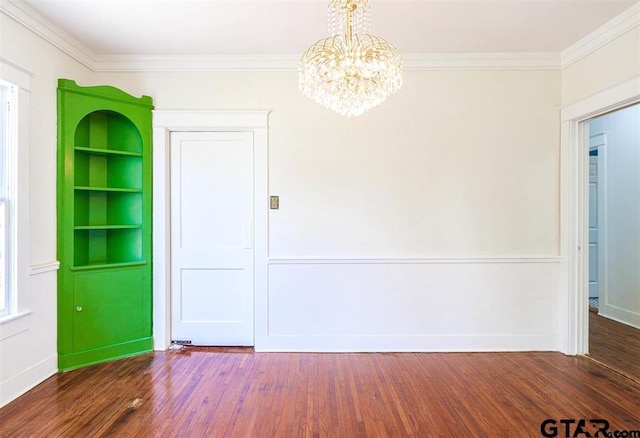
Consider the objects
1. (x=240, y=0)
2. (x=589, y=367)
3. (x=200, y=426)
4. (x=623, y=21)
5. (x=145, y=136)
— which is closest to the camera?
(x=200, y=426)

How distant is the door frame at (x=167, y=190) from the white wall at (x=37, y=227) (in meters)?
0.74

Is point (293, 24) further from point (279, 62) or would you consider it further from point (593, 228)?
point (593, 228)

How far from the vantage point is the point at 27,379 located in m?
2.47

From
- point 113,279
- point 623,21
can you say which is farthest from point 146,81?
point 623,21

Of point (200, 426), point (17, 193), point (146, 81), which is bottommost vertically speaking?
point (200, 426)

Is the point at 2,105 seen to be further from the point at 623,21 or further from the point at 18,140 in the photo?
the point at 623,21

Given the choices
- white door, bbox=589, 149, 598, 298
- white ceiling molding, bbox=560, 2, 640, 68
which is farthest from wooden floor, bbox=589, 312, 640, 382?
white ceiling molding, bbox=560, 2, 640, 68

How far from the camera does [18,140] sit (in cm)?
241

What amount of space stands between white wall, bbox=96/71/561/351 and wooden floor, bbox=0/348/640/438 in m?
0.31

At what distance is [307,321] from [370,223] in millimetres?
1064

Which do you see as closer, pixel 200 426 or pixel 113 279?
pixel 200 426

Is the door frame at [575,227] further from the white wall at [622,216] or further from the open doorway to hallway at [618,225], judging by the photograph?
the white wall at [622,216]

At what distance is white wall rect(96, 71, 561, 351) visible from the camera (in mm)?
3148

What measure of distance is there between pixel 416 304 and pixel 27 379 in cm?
307
